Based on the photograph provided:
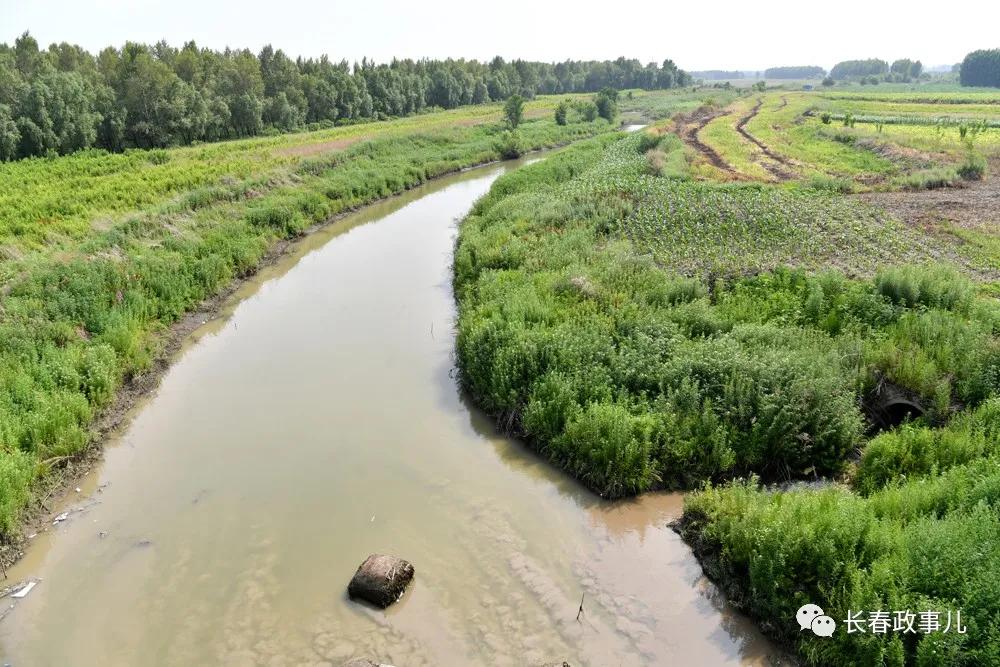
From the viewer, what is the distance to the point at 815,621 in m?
7.57

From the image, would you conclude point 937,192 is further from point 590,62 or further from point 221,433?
point 590,62

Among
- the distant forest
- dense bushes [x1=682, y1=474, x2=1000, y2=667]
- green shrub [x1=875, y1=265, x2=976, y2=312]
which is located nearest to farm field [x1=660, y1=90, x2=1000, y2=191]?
green shrub [x1=875, y1=265, x2=976, y2=312]

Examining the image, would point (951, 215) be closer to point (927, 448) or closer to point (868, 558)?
point (927, 448)

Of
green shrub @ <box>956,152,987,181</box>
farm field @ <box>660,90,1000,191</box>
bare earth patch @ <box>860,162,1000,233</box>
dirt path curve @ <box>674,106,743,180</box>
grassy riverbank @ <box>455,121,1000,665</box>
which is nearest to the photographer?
grassy riverbank @ <box>455,121,1000,665</box>

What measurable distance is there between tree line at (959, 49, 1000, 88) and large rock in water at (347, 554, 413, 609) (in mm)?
145192

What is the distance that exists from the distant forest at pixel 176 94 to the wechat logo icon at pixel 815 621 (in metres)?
44.3

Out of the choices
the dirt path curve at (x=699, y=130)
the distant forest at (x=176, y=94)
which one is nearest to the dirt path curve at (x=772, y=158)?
the dirt path curve at (x=699, y=130)

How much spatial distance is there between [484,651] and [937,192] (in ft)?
94.6

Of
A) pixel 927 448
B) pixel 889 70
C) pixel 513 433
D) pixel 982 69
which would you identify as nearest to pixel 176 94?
pixel 513 433

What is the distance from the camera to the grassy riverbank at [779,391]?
302 inches

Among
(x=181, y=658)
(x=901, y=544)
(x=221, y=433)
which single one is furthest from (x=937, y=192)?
(x=181, y=658)

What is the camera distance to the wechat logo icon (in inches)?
291

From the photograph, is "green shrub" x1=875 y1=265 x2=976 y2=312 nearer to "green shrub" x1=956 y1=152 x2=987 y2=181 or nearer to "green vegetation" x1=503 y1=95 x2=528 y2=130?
"green shrub" x1=956 y1=152 x2=987 y2=181

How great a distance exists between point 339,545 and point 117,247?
14.8 m
